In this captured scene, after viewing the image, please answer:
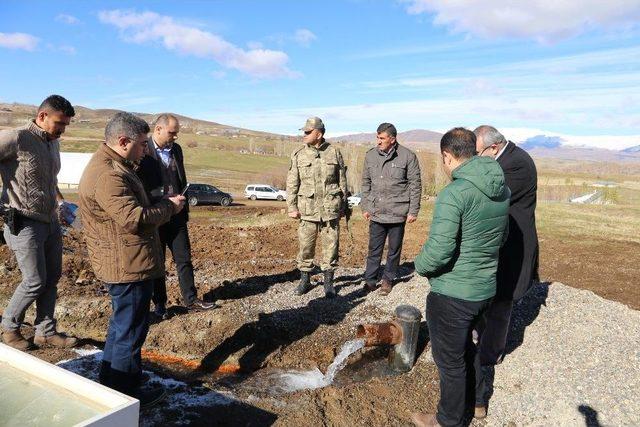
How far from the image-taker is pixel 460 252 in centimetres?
316

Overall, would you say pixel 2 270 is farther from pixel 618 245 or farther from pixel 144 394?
pixel 618 245

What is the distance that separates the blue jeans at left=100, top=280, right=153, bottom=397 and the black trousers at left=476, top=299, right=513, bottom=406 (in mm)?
2657

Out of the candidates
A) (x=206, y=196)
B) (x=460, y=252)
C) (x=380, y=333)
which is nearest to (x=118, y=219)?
(x=460, y=252)

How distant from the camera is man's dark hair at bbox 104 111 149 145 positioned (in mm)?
3154

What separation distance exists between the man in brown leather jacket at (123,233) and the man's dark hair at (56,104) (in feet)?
3.84

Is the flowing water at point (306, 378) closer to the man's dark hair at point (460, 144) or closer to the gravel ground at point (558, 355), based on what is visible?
the gravel ground at point (558, 355)

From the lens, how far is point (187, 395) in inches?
156

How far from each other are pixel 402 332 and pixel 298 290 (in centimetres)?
216

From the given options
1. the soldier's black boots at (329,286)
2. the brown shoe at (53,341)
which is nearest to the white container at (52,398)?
the brown shoe at (53,341)

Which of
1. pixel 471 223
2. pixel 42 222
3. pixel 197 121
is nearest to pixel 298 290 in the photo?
pixel 42 222

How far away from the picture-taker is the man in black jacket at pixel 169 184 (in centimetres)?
472

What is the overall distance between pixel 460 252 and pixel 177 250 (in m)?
3.28

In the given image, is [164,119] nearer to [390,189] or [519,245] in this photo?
[390,189]

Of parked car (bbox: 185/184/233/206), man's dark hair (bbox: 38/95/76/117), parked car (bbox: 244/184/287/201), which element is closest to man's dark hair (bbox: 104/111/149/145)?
man's dark hair (bbox: 38/95/76/117)
